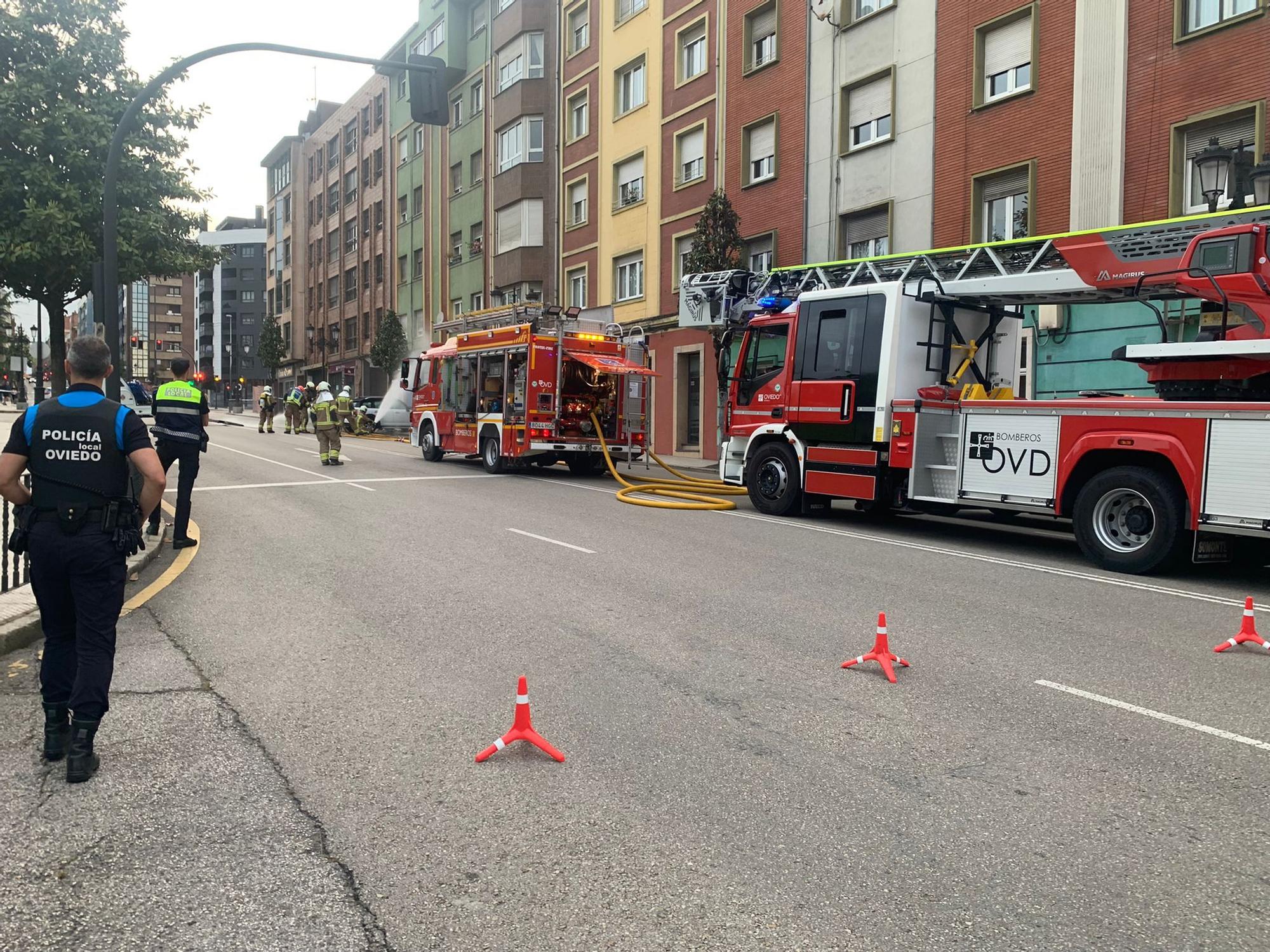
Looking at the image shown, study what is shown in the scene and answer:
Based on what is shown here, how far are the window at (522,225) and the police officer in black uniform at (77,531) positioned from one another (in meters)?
32.9

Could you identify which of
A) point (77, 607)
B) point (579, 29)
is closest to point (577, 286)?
point (579, 29)

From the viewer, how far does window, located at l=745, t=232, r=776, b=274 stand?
25.1m

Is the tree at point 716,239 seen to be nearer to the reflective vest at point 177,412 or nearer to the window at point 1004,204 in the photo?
the window at point 1004,204

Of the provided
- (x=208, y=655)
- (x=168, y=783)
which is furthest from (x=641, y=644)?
(x=168, y=783)

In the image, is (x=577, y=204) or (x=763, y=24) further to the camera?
(x=577, y=204)

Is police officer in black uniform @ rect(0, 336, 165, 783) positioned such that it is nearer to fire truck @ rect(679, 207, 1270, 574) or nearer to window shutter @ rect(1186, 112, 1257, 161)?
fire truck @ rect(679, 207, 1270, 574)

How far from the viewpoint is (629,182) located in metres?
31.2

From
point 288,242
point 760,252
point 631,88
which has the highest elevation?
point 288,242

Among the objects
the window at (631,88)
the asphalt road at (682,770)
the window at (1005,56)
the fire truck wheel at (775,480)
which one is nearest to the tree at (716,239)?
the window at (1005,56)

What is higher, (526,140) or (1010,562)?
(526,140)

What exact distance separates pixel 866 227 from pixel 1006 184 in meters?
3.63

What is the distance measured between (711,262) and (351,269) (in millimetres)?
38671

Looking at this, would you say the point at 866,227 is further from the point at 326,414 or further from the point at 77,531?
the point at 77,531

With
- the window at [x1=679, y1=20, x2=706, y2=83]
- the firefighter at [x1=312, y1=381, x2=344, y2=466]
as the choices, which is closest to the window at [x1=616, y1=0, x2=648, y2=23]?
the window at [x1=679, y1=20, x2=706, y2=83]
